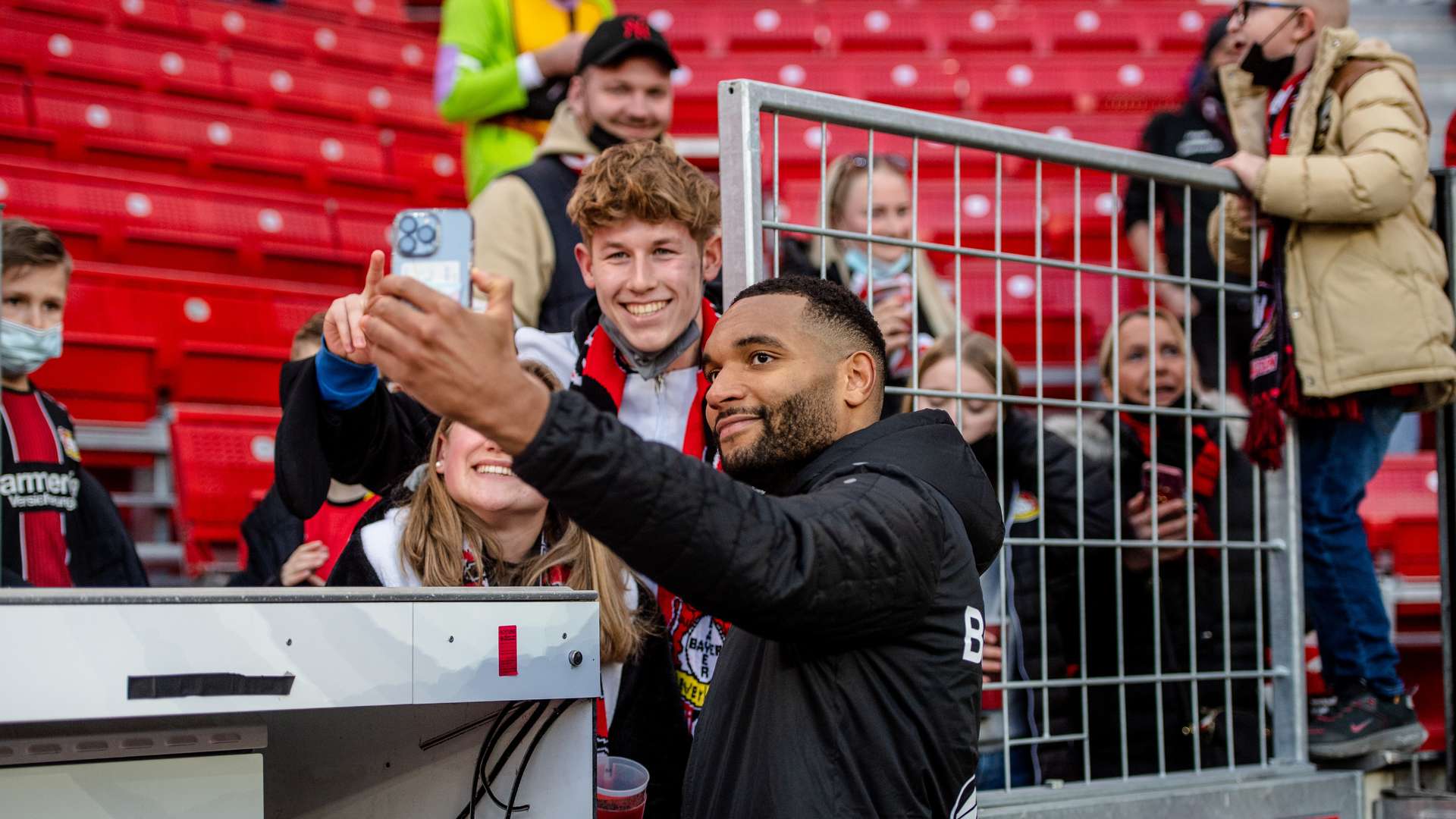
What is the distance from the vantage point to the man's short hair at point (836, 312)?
5.82 ft

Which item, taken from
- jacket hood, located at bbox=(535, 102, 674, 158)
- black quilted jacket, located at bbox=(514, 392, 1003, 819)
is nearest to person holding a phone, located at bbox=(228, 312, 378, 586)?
jacket hood, located at bbox=(535, 102, 674, 158)

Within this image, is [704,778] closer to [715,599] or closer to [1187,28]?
[715,599]

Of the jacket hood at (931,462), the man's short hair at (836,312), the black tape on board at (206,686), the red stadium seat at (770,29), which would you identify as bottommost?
the black tape on board at (206,686)

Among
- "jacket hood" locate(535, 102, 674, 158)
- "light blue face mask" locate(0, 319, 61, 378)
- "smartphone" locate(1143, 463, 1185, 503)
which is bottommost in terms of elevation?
"smartphone" locate(1143, 463, 1185, 503)

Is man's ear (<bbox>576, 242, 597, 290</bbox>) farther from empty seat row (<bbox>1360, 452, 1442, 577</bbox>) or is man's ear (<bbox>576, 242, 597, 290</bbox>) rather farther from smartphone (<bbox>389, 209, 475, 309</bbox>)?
empty seat row (<bbox>1360, 452, 1442, 577</bbox>)

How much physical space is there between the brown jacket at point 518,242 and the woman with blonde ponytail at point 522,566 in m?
0.95

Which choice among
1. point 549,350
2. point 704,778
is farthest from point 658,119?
point 704,778

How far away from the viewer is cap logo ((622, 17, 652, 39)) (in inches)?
129

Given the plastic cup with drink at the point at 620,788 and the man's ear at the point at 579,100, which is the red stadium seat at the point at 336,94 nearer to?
the man's ear at the point at 579,100

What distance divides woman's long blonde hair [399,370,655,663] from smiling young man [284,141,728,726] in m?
0.12

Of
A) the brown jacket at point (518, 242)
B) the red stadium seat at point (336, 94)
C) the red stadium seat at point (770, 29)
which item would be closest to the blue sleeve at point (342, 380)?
the brown jacket at point (518, 242)

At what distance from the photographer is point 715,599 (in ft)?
4.50

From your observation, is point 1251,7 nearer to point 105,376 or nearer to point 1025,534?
point 1025,534

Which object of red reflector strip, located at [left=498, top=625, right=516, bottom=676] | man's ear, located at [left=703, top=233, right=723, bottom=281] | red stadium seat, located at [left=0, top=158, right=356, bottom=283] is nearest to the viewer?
red reflector strip, located at [left=498, top=625, right=516, bottom=676]
